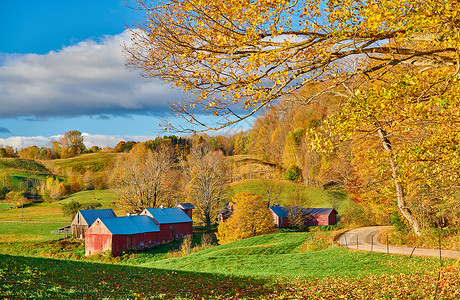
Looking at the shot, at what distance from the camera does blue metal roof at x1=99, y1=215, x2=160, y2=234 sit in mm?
39031

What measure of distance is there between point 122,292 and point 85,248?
33.0 m

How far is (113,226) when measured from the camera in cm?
3916

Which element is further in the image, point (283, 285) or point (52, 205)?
point (52, 205)

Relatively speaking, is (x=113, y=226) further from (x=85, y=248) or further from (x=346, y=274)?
(x=346, y=274)

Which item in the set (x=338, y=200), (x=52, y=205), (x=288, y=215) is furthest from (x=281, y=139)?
(x=52, y=205)

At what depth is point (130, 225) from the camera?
4138 cm

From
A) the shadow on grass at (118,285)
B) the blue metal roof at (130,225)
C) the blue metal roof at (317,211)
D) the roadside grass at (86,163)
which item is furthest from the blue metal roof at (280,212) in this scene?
the roadside grass at (86,163)

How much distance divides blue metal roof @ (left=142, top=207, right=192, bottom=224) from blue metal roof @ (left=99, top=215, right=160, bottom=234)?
4.80 feet

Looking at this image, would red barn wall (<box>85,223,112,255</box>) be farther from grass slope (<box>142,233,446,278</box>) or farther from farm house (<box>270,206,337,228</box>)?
farm house (<box>270,206,337,228</box>)

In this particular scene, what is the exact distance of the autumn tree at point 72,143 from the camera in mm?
154238

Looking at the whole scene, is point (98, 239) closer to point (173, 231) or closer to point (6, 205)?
A: point (173, 231)

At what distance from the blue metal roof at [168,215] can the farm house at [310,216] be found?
14003 mm

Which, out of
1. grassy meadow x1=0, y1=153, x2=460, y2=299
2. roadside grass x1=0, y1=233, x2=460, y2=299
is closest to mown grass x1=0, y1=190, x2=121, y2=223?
grassy meadow x1=0, y1=153, x2=460, y2=299

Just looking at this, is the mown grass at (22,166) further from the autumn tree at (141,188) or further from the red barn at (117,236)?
the red barn at (117,236)
